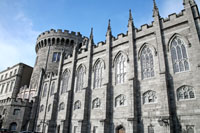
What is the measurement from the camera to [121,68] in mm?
19422

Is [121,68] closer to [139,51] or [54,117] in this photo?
[139,51]

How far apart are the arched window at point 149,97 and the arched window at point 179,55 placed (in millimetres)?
3213

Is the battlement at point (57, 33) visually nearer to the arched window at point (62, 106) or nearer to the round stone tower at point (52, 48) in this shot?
the round stone tower at point (52, 48)

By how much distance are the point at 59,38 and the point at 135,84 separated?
79.0ft

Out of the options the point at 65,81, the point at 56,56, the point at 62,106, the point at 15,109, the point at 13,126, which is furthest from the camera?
the point at 56,56

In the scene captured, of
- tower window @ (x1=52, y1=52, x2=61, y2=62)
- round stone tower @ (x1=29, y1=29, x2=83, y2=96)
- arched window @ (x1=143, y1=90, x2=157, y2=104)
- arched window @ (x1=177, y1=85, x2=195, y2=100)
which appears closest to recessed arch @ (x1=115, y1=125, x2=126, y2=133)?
arched window @ (x1=143, y1=90, x2=157, y2=104)

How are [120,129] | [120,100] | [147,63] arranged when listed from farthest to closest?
1. [120,100]
2. [147,63]
3. [120,129]

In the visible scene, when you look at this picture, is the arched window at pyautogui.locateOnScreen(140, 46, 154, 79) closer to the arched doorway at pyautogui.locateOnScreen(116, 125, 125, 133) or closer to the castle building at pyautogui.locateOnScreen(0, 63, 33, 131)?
the arched doorway at pyautogui.locateOnScreen(116, 125, 125, 133)

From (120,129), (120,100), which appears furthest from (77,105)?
(120,129)

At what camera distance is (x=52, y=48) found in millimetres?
35344

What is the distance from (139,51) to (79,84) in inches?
418

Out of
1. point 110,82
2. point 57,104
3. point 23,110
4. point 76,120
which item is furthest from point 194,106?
point 23,110

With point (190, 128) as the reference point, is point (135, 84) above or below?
above

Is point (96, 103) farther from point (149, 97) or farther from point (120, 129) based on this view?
point (149, 97)
